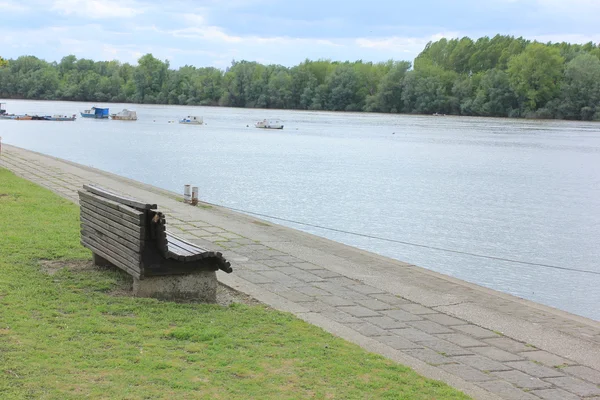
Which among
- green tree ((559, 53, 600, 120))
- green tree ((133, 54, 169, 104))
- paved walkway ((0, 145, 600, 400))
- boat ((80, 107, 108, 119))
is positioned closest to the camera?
paved walkway ((0, 145, 600, 400))

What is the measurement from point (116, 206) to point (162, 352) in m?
2.07

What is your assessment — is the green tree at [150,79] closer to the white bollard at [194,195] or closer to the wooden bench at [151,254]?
the white bollard at [194,195]

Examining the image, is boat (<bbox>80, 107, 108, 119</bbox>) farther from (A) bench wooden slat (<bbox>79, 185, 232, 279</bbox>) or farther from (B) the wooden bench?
(B) the wooden bench

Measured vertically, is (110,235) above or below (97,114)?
above

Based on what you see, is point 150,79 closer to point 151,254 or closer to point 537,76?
point 537,76

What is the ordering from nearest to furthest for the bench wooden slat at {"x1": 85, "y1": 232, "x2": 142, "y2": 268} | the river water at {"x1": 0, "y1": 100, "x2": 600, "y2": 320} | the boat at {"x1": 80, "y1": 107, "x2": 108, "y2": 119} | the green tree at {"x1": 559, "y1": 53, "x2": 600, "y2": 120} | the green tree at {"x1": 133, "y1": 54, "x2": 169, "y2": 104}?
the bench wooden slat at {"x1": 85, "y1": 232, "x2": 142, "y2": 268} → the river water at {"x1": 0, "y1": 100, "x2": 600, "y2": 320} → the boat at {"x1": 80, "y1": 107, "x2": 108, "y2": 119} → the green tree at {"x1": 559, "y1": 53, "x2": 600, "y2": 120} → the green tree at {"x1": 133, "y1": 54, "x2": 169, "y2": 104}

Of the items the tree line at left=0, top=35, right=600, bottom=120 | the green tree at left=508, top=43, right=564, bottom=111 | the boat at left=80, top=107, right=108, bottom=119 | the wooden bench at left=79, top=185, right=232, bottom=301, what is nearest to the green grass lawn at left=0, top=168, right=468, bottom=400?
the wooden bench at left=79, top=185, right=232, bottom=301

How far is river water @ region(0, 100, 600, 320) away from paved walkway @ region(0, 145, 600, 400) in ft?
15.3

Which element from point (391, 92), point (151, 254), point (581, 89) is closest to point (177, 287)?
point (151, 254)

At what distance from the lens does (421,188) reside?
104ft

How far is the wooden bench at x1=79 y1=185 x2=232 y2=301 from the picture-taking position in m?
6.48

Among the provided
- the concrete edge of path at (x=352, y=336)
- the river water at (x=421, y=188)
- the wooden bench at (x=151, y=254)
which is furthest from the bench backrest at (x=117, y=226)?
the river water at (x=421, y=188)

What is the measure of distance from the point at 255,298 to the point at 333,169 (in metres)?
31.4

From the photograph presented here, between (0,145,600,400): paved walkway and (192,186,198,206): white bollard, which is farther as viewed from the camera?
(192,186,198,206): white bollard
